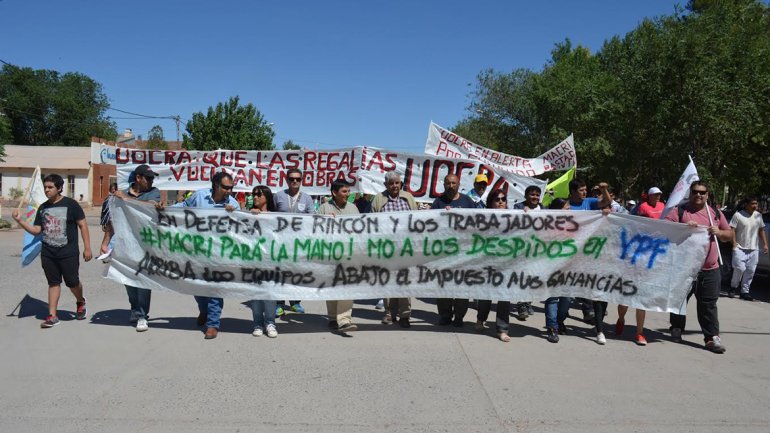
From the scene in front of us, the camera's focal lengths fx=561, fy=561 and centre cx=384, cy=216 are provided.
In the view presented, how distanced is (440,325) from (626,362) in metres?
2.06

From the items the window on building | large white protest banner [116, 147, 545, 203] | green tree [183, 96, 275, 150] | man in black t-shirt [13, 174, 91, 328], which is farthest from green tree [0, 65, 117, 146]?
man in black t-shirt [13, 174, 91, 328]

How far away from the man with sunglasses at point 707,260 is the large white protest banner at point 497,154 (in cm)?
463

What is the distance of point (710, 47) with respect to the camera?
Result: 14.9m

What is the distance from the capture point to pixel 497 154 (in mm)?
10844

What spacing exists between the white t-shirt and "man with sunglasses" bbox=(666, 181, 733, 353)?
411cm

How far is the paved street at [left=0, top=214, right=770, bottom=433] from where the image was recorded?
12.8ft

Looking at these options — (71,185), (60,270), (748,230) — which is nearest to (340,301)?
(60,270)

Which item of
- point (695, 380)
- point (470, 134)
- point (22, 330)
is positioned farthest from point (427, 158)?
point (470, 134)

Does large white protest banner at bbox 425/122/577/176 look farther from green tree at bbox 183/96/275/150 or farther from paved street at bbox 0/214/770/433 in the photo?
green tree at bbox 183/96/275/150

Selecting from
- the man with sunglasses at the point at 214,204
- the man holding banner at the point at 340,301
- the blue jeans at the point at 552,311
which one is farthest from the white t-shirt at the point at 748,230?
the man with sunglasses at the point at 214,204

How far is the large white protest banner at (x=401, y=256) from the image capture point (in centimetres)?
604

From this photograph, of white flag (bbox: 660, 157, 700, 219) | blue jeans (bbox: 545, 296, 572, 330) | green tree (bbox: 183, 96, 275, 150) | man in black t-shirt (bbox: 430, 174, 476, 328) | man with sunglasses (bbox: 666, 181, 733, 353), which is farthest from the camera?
green tree (bbox: 183, 96, 275, 150)

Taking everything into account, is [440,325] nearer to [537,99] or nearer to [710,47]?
[710,47]

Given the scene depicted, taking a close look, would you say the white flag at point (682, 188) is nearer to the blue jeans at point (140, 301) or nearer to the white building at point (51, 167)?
the blue jeans at point (140, 301)
